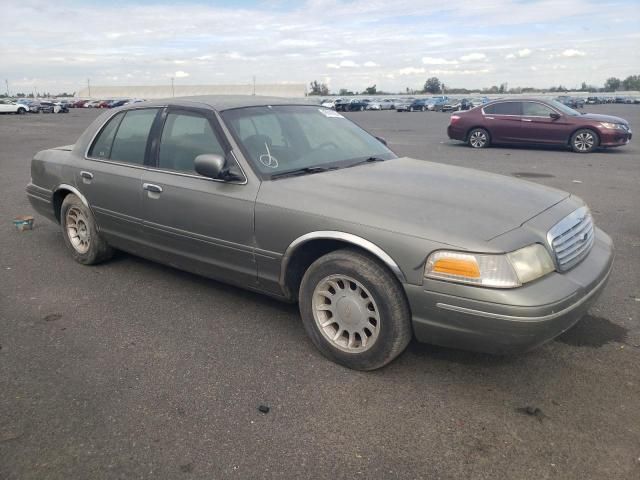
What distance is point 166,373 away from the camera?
3.29 meters

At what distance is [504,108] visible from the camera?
15297mm

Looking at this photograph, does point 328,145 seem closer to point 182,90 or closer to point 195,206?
point 195,206

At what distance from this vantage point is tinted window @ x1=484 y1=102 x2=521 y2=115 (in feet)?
49.2

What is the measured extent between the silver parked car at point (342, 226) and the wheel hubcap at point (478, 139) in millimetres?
11994

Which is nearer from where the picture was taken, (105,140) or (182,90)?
(105,140)

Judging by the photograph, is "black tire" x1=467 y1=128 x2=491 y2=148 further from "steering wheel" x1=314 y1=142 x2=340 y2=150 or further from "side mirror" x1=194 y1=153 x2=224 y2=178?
"side mirror" x1=194 y1=153 x2=224 y2=178

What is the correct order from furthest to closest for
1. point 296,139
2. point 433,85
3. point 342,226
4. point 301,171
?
point 433,85
point 296,139
point 301,171
point 342,226

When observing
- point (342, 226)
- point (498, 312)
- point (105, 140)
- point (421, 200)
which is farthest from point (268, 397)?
point (105, 140)

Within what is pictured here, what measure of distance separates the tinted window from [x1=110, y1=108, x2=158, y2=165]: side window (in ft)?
41.3

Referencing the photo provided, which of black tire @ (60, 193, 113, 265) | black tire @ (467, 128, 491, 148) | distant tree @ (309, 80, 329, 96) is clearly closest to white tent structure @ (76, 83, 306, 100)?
distant tree @ (309, 80, 329, 96)

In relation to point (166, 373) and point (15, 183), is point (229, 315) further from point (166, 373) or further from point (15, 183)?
point (15, 183)

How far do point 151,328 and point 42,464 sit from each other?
1.47 m

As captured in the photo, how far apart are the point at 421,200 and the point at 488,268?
651 millimetres

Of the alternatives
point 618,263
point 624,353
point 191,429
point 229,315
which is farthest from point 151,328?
point 618,263
